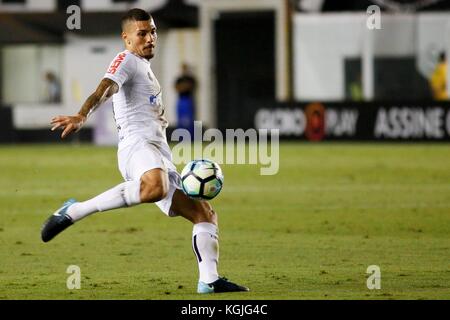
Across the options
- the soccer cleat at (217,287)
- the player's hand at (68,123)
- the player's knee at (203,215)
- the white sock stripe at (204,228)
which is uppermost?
the player's hand at (68,123)

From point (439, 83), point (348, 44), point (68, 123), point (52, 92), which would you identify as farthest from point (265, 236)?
point (52, 92)

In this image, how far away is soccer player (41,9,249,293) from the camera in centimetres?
898

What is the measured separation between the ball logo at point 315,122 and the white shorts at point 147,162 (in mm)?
22081

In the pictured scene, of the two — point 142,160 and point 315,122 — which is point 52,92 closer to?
point 315,122

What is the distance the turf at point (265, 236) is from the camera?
9555mm

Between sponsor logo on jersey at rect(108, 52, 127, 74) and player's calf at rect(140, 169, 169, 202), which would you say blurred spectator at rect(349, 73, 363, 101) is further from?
player's calf at rect(140, 169, 169, 202)

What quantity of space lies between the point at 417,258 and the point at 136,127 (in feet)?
11.1

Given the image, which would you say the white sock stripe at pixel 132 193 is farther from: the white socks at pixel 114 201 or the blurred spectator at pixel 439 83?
the blurred spectator at pixel 439 83

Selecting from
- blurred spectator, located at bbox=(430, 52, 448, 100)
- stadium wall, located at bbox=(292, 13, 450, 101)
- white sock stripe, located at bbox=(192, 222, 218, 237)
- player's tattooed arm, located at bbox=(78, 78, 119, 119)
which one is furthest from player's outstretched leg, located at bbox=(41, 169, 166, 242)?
blurred spectator, located at bbox=(430, 52, 448, 100)

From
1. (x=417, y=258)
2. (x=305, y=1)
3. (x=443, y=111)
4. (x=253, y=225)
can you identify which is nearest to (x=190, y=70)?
(x=305, y=1)

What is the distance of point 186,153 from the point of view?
26.6 m

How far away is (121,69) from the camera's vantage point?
9.02 metres

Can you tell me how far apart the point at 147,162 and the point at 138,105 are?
50cm

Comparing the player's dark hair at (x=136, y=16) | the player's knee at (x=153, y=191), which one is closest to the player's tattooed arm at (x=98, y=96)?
the player's dark hair at (x=136, y=16)
